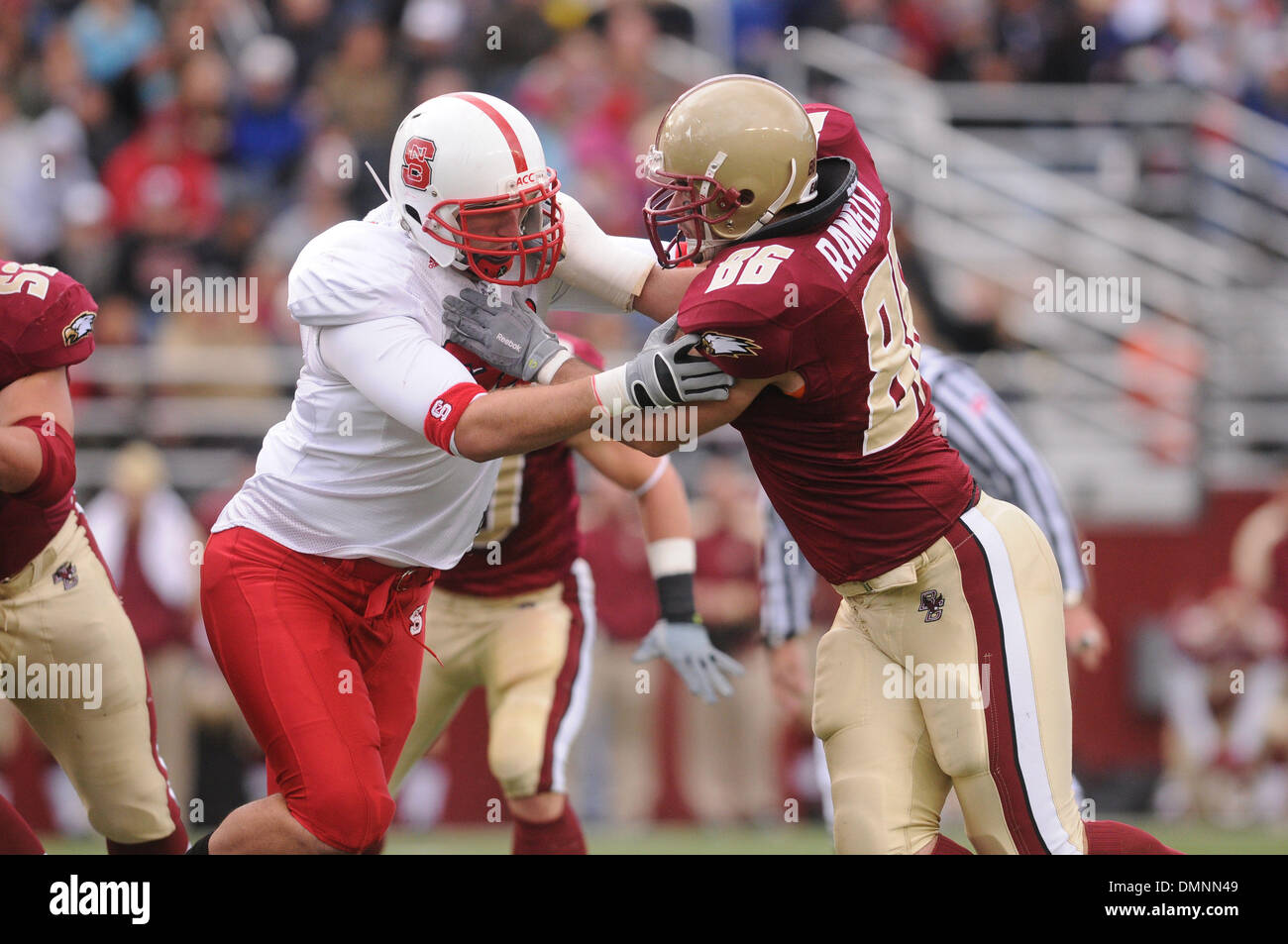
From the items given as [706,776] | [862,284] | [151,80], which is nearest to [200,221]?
[151,80]

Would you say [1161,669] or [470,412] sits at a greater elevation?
[470,412]

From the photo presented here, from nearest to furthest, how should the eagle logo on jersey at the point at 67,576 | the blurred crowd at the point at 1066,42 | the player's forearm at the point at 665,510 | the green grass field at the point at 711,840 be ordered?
the eagle logo on jersey at the point at 67,576 → the player's forearm at the point at 665,510 → the green grass field at the point at 711,840 → the blurred crowd at the point at 1066,42

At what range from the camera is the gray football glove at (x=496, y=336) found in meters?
3.74

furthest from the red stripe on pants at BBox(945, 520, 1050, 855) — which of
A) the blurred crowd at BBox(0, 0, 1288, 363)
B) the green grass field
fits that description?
the blurred crowd at BBox(0, 0, 1288, 363)

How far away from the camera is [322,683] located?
378cm

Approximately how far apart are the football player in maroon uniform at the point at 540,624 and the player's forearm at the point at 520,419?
144 cm

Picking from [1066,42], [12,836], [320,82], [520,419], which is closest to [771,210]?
[520,419]

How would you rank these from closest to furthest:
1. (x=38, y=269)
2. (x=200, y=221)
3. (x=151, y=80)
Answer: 1. (x=38, y=269)
2. (x=200, y=221)
3. (x=151, y=80)

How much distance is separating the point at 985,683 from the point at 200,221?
6.58m

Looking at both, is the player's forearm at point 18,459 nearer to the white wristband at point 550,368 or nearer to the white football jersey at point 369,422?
the white football jersey at point 369,422

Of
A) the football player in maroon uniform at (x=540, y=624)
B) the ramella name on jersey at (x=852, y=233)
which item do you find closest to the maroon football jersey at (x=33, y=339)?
the football player in maroon uniform at (x=540, y=624)

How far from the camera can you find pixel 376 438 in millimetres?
3809

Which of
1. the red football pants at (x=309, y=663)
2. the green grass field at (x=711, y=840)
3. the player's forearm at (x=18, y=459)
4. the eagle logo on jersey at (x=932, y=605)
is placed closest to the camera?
the red football pants at (x=309, y=663)
